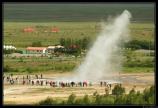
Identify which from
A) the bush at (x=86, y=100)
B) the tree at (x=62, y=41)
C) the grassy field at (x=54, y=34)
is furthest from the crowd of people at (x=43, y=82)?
the tree at (x=62, y=41)

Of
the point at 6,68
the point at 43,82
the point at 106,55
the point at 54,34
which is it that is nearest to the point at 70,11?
the point at 54,34

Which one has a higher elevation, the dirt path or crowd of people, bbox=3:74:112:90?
crowd of people, bbox=3:74:112:90

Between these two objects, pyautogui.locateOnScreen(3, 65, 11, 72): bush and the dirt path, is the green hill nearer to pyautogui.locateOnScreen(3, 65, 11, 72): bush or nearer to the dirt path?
pyautogui.locateOnScreen(3, 65, 11, 72): bush

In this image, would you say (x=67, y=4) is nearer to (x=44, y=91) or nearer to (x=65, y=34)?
(x=65, y=34)

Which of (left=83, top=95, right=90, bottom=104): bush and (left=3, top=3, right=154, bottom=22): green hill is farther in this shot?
(left=83, top=95, right=90, bottom=104): bush

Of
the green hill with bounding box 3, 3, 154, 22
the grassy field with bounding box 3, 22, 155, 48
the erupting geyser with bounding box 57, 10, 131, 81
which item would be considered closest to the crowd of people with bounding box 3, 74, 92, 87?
the erupting geyser with bounding box 57, 10, 131, 81

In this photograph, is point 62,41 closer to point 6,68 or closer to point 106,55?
point 106,55

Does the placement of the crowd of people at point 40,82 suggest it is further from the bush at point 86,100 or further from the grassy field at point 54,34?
the grassy field at point 54,34

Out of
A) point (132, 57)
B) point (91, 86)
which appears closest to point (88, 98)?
point (91, 86)
